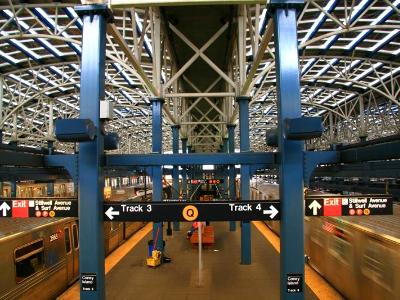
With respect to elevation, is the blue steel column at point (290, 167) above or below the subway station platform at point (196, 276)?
above

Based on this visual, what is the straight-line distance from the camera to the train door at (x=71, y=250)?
31.8 ft

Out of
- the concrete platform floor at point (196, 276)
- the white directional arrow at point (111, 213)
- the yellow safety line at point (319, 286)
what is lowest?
the concrete platform floor at point (196, 276)

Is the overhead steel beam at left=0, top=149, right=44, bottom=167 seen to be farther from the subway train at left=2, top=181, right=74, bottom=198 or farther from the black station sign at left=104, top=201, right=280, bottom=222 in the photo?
the subway train at left=2, top=181, right=74, bottom=198

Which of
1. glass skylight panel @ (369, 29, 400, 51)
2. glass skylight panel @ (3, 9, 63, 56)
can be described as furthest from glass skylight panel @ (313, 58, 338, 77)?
glass skylight panel @ (3, 9, 63, 56)

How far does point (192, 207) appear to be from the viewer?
4.66m

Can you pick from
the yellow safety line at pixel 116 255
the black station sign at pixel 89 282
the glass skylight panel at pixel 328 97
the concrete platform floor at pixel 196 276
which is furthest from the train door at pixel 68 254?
the glass skylight panel at pixel 328 97

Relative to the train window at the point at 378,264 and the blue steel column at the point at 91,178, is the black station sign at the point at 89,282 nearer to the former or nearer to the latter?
the blue steel column at the point at 91,178

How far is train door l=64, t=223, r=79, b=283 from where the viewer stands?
31.8 feet

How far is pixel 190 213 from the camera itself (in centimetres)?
464

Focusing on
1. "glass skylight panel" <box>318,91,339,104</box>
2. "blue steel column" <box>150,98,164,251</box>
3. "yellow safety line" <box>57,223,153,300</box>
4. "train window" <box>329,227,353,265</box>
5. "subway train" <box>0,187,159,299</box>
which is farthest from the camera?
"glass skylight panel" <box>318,91,339,104</box>

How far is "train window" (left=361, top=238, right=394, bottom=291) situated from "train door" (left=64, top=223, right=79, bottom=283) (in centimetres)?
751

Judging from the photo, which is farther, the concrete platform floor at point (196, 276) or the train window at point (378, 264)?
the concrete platform floor at point (196, 276)

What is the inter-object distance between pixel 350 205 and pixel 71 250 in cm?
808

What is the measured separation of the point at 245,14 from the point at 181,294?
744cm
